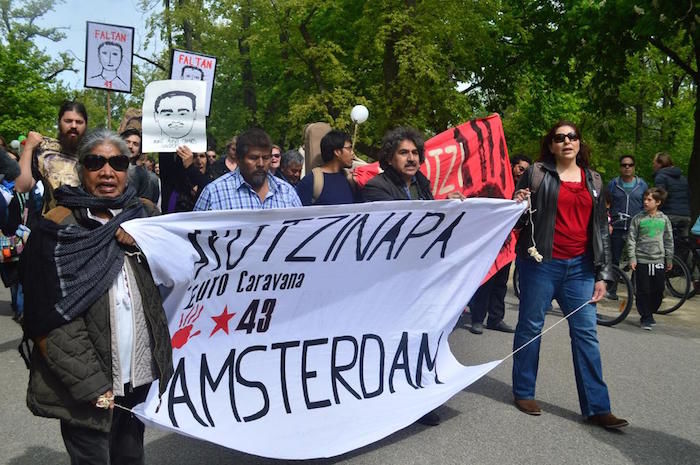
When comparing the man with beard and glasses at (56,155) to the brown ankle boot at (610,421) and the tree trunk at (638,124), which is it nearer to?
the brown ankle boot at (610,421)

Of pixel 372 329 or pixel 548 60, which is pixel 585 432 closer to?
pixel 372 329

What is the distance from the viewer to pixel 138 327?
2916mm

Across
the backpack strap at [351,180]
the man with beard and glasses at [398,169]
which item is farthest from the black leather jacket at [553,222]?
the backpack strap at [351,180]

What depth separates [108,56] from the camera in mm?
8133

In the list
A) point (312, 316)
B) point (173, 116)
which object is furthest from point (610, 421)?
point (173, 116)

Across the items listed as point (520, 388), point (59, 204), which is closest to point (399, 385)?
point (520, 388)

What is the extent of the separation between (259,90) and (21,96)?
11951 millimetres

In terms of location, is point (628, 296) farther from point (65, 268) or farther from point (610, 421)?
point (65, 268)

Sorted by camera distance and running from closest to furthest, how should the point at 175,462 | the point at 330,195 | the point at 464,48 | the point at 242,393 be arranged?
the point at 242,393 < the point at 175,462 < the point at 330,195 < the point at 464,48

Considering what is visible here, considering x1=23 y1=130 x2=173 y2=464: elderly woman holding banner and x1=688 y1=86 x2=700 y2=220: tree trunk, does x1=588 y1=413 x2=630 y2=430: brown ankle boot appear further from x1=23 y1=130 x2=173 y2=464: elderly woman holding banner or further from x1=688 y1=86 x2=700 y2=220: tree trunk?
x1=688 y1=86 x2=700 y2=220: tree trunk

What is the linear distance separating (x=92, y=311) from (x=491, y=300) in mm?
5804

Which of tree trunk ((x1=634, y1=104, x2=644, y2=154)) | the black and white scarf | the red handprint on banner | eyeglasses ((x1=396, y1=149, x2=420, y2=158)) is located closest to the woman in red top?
eyeglasses ((x1=396, y1=149, x2=420, y2=158))

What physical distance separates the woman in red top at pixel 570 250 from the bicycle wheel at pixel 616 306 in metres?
3.03

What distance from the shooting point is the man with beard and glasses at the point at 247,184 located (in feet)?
14.6
